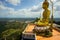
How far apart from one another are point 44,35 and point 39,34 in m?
0.31

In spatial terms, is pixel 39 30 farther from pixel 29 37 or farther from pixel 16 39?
pixel 16 39

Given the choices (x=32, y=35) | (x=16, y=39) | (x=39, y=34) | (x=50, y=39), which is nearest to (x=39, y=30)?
(x=39, y=34)

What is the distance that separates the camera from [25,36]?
541cm

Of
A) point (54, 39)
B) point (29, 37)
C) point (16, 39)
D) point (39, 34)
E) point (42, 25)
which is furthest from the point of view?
point (16, 39)

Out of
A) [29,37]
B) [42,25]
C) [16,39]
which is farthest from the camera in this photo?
[16,39]

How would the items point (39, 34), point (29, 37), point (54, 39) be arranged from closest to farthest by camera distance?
point (54, 39)
point (29, 37)
point (39, 34)

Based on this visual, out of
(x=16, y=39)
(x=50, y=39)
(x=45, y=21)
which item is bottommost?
(x=16, y=39)

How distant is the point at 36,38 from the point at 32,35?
281 millimetres

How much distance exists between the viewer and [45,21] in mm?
6887

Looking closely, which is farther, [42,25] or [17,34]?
[17,34]

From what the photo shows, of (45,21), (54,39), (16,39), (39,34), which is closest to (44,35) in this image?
(39,34)

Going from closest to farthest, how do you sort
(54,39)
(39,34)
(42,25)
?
(54,39) < (39,34) < (42,25)

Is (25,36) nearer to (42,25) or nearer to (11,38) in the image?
(42,25)

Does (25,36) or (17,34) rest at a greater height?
(25,36)
